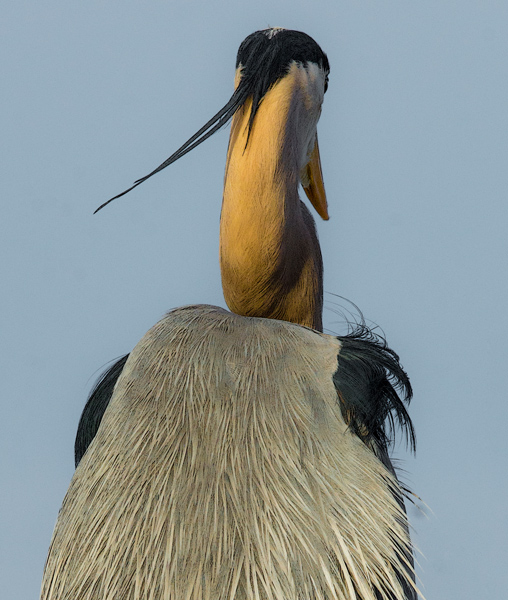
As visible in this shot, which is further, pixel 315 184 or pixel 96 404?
pixel 315 184

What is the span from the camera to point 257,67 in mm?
2500

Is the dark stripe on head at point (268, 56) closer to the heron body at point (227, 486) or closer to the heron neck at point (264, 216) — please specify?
the heron neck at point (264, 216)

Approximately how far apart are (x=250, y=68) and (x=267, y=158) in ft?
0.91

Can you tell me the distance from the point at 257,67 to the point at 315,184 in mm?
665

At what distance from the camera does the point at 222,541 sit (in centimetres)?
189

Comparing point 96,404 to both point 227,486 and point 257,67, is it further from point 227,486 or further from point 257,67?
point 257,67

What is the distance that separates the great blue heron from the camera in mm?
1904

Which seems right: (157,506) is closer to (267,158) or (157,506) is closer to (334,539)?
(334,539)

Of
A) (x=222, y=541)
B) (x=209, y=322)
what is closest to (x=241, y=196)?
(x=209, y=322)

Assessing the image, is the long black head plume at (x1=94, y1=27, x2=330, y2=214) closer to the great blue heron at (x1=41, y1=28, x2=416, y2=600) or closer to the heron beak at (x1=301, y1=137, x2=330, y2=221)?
the great blue heron at (x1=41, y1=28, x2=416, y2=600)

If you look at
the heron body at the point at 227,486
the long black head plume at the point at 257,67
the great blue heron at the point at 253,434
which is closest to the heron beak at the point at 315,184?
the great blue heron at the point at 253,434

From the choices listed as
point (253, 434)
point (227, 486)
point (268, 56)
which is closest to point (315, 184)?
point (268, 56)

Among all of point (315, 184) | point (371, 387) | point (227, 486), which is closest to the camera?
point (227, 486)

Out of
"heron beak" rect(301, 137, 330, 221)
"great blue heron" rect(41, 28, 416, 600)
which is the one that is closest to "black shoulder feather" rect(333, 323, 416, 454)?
"great blue heron" rect(41, 28, 416, 600)
